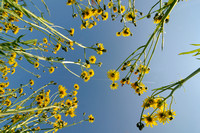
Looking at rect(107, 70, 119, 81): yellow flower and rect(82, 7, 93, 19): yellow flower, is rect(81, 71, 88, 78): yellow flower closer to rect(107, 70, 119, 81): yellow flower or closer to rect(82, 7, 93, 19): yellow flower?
rect(107, 70, 119, 81): yellow flower

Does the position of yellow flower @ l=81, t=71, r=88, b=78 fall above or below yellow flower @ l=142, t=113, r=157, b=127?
above

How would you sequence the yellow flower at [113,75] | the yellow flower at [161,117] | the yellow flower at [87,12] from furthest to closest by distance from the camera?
the yellow flower at [87,12] → the yellow flower at [113,75] → the yellow flower at [161,117]

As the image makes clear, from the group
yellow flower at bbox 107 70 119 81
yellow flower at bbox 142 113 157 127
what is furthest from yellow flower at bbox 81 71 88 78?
yellow flower at bbox 142 113 157 127

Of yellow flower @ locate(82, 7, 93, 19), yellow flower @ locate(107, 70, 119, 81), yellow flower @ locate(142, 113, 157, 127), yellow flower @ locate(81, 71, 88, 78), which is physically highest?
yellow flower @ locate(82, 7, 93, 19)

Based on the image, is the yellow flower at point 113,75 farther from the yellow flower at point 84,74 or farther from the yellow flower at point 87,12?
the yellow flower at point 87,12

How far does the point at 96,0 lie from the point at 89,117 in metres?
2.51

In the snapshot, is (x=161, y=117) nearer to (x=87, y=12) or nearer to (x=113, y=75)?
(x=113, y=75)

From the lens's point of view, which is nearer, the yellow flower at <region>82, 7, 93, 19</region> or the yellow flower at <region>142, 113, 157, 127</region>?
the yellow flower at <region>142, 113, 157, 127</region>

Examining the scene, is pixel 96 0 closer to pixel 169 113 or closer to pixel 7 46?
pixel 7 46

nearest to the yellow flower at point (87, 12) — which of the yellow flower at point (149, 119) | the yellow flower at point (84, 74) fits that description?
the yellow flower at point (84, 74)

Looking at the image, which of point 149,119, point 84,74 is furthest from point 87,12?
point 149,119

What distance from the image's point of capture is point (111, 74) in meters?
1.75

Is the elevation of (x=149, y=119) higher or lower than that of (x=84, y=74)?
lower

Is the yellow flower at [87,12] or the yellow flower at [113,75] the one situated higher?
the yellow flower at [87,12]
